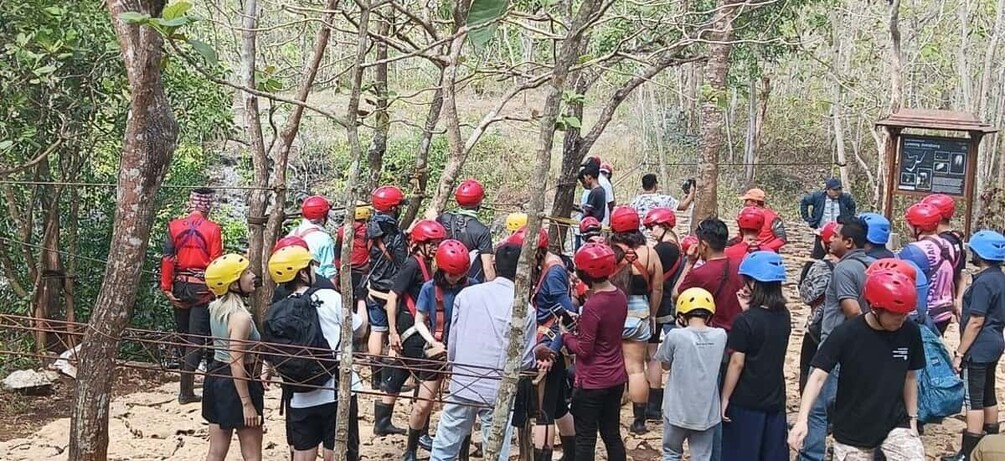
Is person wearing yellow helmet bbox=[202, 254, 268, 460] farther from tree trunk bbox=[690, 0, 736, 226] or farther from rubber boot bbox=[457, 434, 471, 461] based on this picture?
tree trunk bbox=[690, 0, 736, 226]

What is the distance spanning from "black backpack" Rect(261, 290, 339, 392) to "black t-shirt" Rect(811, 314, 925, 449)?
2351 millimetres

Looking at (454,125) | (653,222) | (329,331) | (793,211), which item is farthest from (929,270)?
(793,211)

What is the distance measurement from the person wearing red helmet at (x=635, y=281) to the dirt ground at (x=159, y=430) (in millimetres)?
687

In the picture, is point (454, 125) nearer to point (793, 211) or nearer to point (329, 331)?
point (329, 331)

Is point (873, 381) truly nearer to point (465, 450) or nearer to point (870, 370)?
point (870, 370)

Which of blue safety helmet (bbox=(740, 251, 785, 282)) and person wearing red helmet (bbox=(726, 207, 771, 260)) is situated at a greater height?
person wearing red helmet (bbox=(726, 207, 771, 260))

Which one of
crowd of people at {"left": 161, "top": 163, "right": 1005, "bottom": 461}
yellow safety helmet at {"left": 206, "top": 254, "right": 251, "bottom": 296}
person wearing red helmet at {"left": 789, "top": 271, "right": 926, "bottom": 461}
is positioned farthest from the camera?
yellow safety helmet at {"left": 206, "top": 254, "right": 251, "bottom": 296}

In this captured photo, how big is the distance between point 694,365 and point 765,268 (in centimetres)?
61

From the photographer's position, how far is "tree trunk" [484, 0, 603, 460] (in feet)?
8.69

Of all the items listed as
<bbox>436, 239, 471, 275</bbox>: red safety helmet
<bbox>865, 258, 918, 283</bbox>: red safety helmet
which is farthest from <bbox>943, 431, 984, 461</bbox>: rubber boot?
<bbox>436, 239, 471, 275</bbox>: red safety helmet

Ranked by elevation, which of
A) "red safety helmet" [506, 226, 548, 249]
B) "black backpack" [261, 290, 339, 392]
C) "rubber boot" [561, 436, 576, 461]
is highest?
"red safety helmet" [506, 226, 548, 249]

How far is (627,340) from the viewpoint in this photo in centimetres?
585

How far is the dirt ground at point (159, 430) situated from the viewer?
6219 mm

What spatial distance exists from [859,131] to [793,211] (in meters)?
2.42
